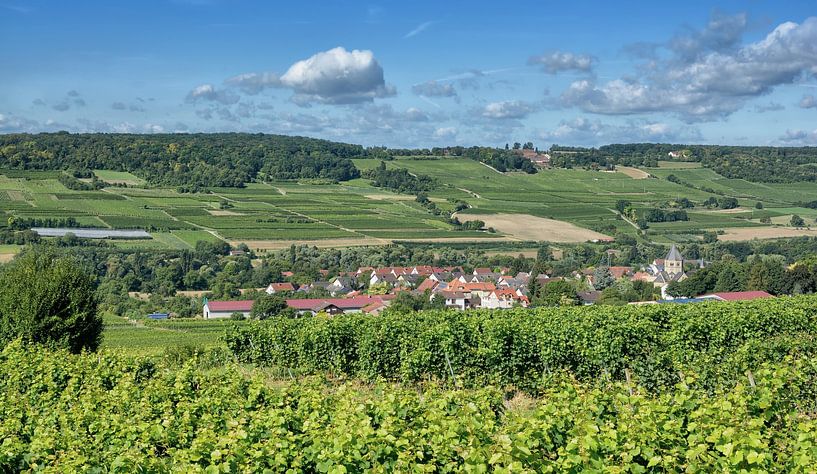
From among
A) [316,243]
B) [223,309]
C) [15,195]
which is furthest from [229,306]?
[15,195]

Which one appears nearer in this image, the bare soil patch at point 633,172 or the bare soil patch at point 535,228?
the bare soil patch at point 535,228

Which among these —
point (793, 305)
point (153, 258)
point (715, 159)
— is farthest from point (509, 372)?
point (715, 159)

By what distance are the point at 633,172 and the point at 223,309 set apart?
10949 centimetres

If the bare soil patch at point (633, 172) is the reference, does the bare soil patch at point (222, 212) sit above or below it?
below

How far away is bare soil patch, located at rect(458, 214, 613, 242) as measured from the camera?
103 meters

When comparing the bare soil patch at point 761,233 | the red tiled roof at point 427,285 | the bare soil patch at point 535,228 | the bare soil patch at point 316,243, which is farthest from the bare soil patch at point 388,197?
the bare soil patch at point 761,233

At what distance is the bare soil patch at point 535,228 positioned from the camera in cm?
10281

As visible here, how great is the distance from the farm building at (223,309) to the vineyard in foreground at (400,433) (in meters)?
47.7

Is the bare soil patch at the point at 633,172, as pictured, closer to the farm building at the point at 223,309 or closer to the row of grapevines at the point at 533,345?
the farm building at the point at 223,309

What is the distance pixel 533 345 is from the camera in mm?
19875

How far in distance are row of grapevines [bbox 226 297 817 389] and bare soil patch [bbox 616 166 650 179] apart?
127643 mm

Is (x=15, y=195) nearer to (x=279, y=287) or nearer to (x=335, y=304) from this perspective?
(x=279, y=287)

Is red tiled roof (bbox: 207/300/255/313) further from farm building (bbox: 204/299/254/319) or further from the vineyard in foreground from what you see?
the vineyard in foreground

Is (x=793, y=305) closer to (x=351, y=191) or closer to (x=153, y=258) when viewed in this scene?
(x=153, y=258)
